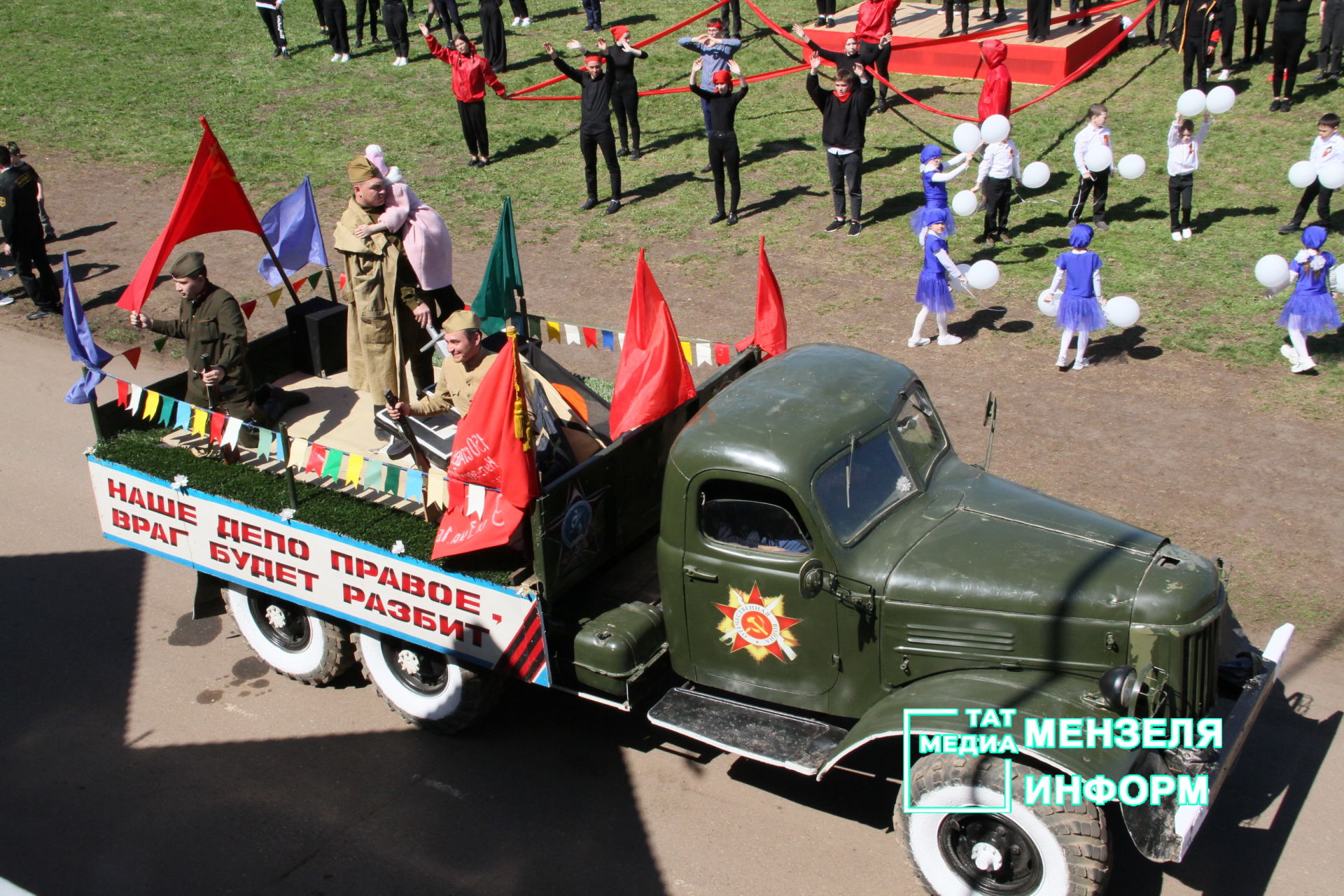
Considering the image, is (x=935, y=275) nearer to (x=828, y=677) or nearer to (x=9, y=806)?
(x=828, y=677)

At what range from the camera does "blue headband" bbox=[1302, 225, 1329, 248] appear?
1059cm

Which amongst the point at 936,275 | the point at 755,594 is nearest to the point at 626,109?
the point at 936,275

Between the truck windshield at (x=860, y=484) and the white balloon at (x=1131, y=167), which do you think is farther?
the white balloon at (x=1131, y=167)

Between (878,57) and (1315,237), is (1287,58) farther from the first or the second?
(1315,237)

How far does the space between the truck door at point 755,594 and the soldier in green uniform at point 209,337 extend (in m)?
3.57

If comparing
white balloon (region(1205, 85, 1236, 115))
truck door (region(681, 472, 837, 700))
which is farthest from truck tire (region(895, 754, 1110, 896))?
white balloon (region(1205, 85, 1236, 115))

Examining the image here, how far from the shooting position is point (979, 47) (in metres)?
18.8

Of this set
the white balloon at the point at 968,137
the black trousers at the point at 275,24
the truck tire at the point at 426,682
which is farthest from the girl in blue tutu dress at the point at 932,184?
the black trousers at the point at 275,24

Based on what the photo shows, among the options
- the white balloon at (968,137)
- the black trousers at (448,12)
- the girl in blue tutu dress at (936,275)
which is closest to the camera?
the girl in blue tutu dress at (936,275)

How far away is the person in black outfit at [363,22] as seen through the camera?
76.2 ft

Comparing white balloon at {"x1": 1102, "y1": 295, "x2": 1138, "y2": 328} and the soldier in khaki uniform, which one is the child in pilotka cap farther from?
the soldier in khaki uniform

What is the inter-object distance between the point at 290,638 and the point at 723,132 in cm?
928

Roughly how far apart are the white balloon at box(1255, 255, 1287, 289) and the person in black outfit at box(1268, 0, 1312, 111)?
664cm

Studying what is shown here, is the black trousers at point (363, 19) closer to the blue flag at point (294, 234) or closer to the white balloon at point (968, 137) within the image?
the white balloon at point (968, 137)
